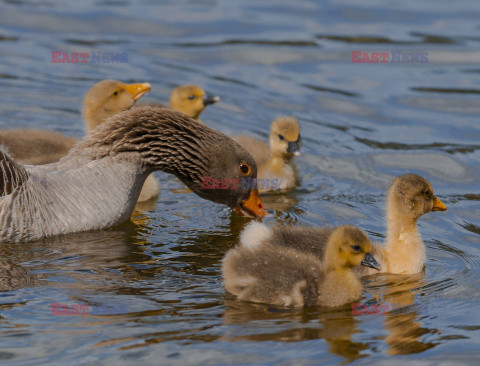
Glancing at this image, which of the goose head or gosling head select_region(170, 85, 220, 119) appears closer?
the goose head

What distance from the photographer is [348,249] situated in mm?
7332

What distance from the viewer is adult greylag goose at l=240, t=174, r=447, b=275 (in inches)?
314

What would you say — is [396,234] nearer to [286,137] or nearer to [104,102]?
[286,137]

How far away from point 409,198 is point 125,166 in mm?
2897

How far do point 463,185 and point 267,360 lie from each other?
19.3 ft

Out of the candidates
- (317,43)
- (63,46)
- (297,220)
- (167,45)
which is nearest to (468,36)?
(317,43)

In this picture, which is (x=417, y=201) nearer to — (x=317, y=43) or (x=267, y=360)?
(x=267, y=360)

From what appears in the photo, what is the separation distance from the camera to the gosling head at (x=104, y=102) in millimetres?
11344

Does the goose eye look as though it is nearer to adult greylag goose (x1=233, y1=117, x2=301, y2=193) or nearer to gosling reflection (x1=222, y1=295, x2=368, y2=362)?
adult greylag goose (x1=233, y1=117, x2=301, y2=193)

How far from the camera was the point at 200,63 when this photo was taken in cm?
1628

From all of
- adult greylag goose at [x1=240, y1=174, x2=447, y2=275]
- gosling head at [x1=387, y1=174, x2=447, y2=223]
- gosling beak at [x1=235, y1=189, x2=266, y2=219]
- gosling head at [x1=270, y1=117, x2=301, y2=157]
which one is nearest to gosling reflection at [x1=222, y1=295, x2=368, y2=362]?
adult greylag goose at [x1=240, y1=174, x2=447, y2=275]

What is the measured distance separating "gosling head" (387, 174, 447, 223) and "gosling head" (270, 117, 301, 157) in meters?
2.70

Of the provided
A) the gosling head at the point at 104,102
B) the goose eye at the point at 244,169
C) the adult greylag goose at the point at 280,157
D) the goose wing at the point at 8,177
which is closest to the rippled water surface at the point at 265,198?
the adult greylag goose at the point at 280,157

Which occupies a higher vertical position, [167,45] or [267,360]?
[167,45]
